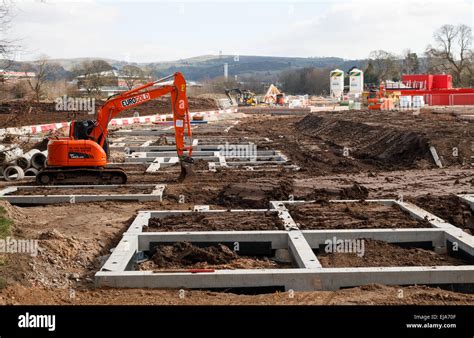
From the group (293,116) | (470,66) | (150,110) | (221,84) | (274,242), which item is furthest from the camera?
(221,84)

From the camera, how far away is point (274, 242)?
8445mm

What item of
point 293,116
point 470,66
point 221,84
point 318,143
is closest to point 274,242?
point 318,143

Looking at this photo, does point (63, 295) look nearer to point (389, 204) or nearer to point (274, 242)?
point (274, 242)

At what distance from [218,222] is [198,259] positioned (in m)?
1.57

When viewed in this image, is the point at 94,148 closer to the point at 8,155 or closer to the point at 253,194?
the point at 8,155

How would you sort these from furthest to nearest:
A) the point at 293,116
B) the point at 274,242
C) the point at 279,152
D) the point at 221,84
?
the point at 221,84, the point at 293,116, the point at 279,152, the point at 274,242

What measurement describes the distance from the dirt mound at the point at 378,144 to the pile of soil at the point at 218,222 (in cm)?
832

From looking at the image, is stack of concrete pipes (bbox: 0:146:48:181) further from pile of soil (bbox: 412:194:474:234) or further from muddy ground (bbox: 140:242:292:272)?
pile of soil (bbox: 412:194:474:234)

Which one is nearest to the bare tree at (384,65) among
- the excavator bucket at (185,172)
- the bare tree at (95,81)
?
the bare tree at (95,81)

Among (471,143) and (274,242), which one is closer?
(274,242)

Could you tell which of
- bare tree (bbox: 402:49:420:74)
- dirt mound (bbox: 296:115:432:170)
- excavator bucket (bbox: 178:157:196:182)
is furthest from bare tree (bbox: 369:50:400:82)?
excavator bucket (bbox: 178:157:196:182)

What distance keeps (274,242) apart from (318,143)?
16.1 metres

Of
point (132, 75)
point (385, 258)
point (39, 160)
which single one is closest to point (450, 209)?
point (385, 258)

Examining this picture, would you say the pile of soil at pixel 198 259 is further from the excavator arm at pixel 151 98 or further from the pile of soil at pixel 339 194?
the excavator arm at pixel 151 98
